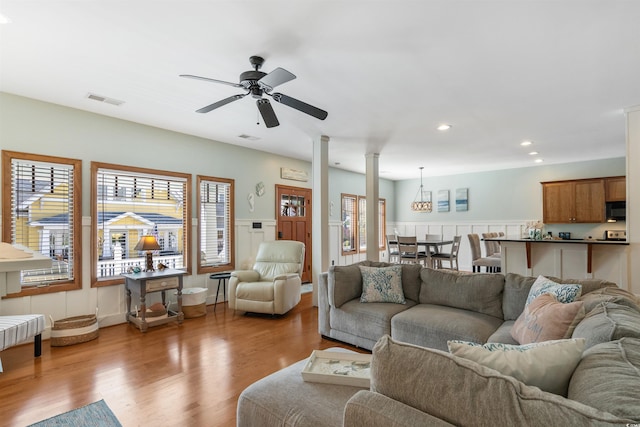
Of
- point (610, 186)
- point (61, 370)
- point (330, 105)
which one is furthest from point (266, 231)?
point (610, 186)

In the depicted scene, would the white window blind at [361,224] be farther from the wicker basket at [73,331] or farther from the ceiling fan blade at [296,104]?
the wicker basket at [73,331]

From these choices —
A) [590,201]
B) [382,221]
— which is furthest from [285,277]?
[590,201]

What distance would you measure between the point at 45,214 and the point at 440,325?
4.32 m

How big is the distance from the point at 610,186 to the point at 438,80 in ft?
19.8

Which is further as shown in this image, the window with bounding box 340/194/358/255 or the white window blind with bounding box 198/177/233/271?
the window with bounding box 340/194/358/255

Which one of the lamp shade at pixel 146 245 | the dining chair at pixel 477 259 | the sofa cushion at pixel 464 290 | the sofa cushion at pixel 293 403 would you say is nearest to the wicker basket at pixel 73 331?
the lamp shade at pixel 146 245

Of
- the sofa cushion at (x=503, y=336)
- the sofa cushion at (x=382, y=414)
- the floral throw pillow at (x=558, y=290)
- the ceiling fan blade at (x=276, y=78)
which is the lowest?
the sofa cushion at (x=503, y=336)

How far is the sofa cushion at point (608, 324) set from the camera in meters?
1.29

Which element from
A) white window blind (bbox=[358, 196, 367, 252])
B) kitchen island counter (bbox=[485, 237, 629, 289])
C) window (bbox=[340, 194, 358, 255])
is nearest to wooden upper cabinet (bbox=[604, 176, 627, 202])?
kitchen island counter (bbox=[485, 237, 629, 289])

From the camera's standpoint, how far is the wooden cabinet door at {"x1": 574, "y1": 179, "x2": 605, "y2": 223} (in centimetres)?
678

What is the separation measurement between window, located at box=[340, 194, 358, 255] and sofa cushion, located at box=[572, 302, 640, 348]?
6385mm

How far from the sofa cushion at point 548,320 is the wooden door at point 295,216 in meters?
4.75

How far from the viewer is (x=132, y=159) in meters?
4.38

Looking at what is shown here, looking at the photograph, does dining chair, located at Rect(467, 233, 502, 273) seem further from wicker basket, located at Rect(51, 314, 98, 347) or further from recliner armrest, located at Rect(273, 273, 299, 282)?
wicker basket, located at Rect(51, 314, 98, 347)
